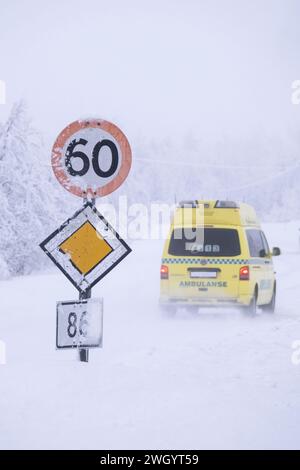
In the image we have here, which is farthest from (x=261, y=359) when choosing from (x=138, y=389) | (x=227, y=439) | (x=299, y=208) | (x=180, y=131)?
(x=180, y=131)

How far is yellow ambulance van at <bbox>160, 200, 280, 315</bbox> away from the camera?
46.7 ft

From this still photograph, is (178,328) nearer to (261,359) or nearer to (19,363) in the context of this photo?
(261,359)

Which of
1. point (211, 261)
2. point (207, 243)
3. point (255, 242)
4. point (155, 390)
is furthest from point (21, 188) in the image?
point (155, 390)

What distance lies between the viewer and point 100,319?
6.83 meters

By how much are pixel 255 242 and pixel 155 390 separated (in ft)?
30.7

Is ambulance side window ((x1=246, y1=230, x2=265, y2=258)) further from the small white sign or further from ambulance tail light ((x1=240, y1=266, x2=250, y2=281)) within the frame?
the small white sign

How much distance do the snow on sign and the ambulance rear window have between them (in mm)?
7731

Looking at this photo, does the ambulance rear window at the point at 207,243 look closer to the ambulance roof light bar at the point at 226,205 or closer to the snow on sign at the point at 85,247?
the ambulance roof light bar at the point at 226,205

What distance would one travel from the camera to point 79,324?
679 cm

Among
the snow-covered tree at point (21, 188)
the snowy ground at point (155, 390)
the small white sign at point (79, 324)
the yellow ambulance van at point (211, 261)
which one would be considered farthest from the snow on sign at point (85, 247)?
the snow-covered tree at point (21, 188)

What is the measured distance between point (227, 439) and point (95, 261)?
8.04 feet

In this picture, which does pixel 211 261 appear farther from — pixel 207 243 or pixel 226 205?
pixel 226 205

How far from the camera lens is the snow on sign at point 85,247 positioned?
266 inches

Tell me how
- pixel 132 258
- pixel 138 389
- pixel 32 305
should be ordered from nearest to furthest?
pixel 138 389 < pixel 32 305 < pixel 132 258
